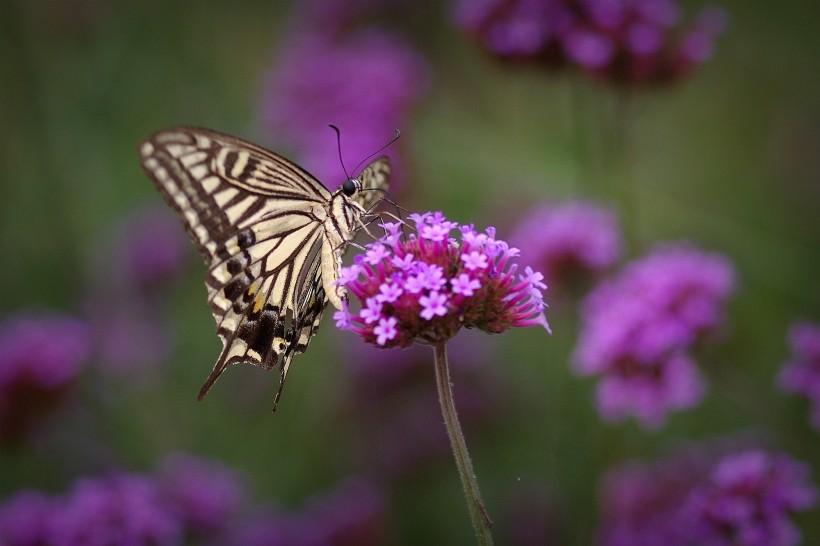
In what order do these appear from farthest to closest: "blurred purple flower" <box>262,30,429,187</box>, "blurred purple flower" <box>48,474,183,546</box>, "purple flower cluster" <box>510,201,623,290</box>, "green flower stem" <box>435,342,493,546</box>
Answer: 1. "blurred purple flower" <box>262,30,429,187</box>
2. "purple flower cluster" <box>510,201,623,290</box>
3. "blurred purple flower" <box>48,474,183,546</box>
4. "green flower stem" <box>435,342,493,546</box>

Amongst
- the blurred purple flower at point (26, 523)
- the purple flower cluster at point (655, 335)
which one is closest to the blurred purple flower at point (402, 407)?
the purple flower cluster at point (655, 335)

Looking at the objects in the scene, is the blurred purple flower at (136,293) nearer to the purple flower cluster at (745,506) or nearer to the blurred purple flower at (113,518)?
the blurred purple flower at (113,518)

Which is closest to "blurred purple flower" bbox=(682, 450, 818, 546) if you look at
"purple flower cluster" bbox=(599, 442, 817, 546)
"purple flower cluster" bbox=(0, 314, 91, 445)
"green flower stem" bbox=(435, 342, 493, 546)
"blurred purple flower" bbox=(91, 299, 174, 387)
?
"purple flower cluster" bbox=(599, 442, 817, 546)

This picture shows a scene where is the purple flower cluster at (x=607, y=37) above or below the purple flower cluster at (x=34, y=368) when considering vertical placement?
above

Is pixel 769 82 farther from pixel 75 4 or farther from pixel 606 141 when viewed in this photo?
pixel 75 4

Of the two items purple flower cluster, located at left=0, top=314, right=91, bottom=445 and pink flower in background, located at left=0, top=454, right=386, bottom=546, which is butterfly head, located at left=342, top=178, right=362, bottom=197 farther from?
purple flower cluster, located at left=0, top=314, right=91, bottom=445

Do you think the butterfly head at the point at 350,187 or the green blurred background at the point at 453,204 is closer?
the butterfly head at the point at 350,187

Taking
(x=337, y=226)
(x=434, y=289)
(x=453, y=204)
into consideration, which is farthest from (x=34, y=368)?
(x=453, y=204)
